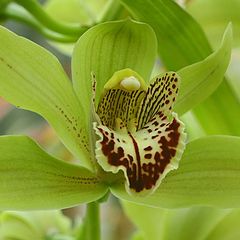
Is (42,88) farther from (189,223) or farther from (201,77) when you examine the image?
(189,223)

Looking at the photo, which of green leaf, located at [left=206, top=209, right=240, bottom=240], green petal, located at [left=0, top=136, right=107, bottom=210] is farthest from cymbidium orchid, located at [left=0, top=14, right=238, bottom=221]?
green leaf, located at [left=206, top=209, right=240, bottom=240]

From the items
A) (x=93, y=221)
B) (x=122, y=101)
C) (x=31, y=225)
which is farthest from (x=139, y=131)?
(x=31, y=225)

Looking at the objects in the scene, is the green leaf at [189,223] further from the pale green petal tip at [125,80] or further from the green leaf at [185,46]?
the pale green petal tip at [125,80]

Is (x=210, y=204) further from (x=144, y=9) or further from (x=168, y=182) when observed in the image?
(x=144, y=9)

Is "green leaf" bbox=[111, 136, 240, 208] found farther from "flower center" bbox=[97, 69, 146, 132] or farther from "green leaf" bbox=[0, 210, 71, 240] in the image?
"green leaf" bbox=[0, 210, 71, 240]

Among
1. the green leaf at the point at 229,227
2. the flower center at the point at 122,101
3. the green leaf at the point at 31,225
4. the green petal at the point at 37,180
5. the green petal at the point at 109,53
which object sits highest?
the green petal at the point at 109,53

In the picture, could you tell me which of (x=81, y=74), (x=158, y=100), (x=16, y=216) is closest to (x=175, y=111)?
(x=158, y=100)

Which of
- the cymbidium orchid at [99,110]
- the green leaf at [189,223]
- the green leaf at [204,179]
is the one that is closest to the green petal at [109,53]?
the cymbidium orchid at [99,110]
